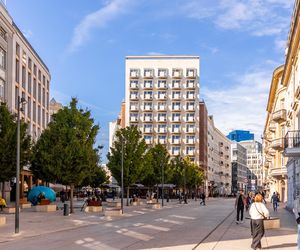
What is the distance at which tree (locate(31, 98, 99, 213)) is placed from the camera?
1665 inches

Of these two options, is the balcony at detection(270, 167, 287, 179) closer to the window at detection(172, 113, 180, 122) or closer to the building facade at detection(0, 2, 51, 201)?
the building facade at detection(0, 2, 51, 201)

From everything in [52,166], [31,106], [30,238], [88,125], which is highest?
[31,106]

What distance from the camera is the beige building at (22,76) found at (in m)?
63.0

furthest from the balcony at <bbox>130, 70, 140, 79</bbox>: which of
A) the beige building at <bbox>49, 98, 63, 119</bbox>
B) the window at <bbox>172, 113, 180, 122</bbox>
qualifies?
the beige building at <bbox>49, 98, 63, 119</bbox>

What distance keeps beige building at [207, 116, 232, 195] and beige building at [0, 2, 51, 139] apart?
75303 millimetres

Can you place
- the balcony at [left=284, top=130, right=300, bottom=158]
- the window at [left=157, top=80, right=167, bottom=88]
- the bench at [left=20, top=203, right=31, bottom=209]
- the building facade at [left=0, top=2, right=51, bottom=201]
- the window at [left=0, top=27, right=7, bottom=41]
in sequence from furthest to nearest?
the window at [left=157, top=80, right=167, bottom=88] → the building facade at [left=0, top=2, right=51, bottom=201] → the window at [left=0, top=27, right=7, bottom=41] → the bench at [left=20, top=203, right=31, bottom=209] → the balcony at [left=284, top=130, right=300, bottom=158]

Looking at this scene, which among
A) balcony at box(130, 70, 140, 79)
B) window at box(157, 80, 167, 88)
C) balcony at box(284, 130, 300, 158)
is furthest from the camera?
window at box(157, 80, 167, 88)

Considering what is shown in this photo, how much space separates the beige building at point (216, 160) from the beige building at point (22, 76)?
247ft

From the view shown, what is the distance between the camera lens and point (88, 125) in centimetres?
4372

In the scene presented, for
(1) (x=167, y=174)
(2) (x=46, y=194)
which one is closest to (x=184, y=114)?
(1) (x=167, y=174)

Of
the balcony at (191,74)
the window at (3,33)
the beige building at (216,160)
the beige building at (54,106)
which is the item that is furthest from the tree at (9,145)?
the beige building at (216,160)

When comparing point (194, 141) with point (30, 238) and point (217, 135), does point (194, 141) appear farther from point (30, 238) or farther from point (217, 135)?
point (30, 238)

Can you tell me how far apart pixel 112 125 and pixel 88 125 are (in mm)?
145999

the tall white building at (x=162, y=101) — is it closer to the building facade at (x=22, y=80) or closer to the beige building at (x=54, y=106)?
the beige building at (x=54, y=106)
